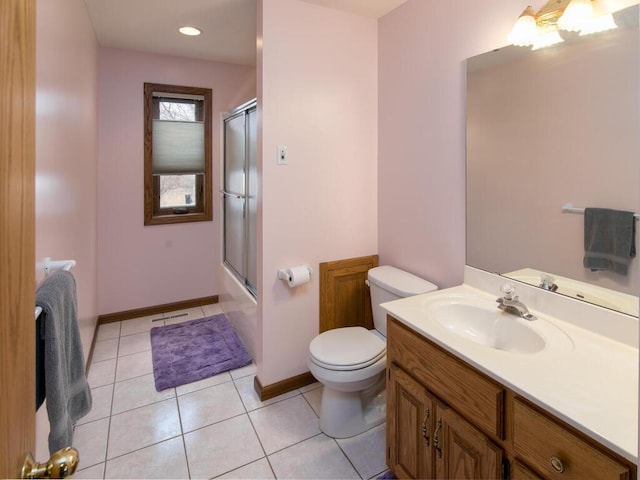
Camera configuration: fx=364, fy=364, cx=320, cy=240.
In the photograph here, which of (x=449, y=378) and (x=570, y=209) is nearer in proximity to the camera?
(x=449, y=378)

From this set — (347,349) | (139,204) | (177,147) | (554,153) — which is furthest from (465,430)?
(177,147)

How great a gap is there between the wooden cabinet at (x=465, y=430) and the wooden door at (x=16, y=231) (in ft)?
3.67

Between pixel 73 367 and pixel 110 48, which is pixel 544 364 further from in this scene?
pixel 110 48

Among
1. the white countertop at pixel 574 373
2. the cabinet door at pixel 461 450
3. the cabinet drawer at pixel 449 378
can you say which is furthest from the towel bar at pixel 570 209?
the cabinet door at pixel 461 450

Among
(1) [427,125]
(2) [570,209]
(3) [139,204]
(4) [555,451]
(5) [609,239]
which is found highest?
(1) [427,125]

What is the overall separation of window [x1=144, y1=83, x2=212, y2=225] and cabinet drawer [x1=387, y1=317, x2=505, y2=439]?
2.71 metres

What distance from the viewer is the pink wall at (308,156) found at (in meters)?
2.10

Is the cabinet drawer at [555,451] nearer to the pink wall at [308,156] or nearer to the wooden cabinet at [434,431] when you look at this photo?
the wooden cabinet at [434,431]

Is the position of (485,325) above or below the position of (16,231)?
below

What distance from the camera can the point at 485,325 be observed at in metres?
1.56

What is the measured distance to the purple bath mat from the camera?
2502 mm

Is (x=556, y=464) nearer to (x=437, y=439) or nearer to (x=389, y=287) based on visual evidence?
(x=437, y=439)

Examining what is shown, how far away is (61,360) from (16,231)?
0.67 metres

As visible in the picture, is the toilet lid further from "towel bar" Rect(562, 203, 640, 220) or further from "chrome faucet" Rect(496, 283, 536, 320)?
"towel bar" Rect(562, 203, 640, 220)
